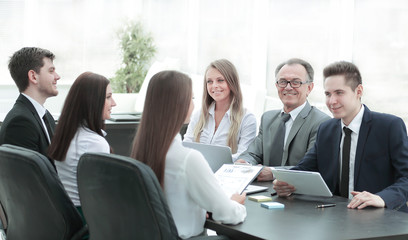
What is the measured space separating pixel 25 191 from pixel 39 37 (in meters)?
8.00

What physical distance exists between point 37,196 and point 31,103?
1108 millimetres

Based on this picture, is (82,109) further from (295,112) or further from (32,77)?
(295,112)

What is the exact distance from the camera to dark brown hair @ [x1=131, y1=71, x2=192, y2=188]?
97.6 inches

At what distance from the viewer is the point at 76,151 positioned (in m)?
3.14

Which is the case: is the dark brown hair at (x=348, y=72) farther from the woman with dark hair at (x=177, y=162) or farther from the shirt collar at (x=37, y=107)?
the shirt collar at (x=37, y=107)

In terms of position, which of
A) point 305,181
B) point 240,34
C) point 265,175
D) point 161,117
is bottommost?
point 265,175

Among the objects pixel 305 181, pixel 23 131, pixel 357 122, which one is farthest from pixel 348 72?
pixel 23 131

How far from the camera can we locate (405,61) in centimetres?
471

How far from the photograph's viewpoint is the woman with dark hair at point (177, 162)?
2.43m

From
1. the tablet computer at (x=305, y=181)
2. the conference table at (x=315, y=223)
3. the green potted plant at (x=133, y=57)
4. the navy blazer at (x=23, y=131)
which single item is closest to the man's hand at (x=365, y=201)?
the conference table at (x=315, y=223)

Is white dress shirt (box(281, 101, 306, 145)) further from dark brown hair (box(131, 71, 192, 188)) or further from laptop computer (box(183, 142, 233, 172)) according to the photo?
dark brown hair (box(131, 71, 192, 188))

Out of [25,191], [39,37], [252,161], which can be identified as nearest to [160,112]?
[25,191]

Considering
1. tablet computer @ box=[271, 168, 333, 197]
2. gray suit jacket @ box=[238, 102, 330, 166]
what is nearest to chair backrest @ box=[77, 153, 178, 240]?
tablet computer @ box=[271, 168, 333, 197]

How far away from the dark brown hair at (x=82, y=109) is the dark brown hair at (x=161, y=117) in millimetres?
707
